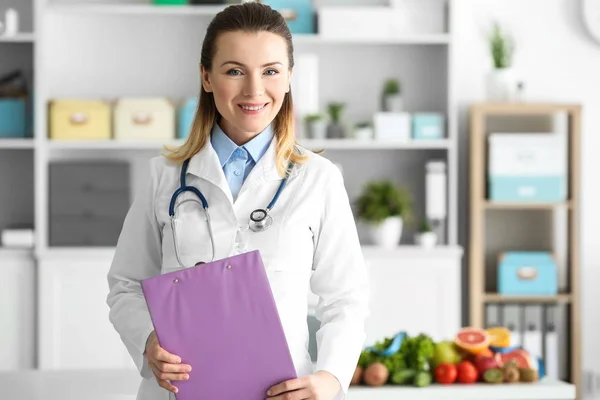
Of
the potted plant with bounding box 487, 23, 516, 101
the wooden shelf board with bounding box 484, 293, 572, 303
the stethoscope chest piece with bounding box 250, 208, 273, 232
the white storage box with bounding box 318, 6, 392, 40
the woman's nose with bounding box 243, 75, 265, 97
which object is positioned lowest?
the wooden shelf board with bounding box 484, 293, 572, 303

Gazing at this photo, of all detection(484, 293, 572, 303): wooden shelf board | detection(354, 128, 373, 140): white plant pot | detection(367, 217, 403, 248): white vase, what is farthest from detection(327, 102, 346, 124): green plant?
detection(484, 293, 572, 303): wooden shelf board

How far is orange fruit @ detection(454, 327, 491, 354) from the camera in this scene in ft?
7.82

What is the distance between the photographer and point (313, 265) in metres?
1.45

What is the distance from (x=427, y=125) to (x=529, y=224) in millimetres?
742

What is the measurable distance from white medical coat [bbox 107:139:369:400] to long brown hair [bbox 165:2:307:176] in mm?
16

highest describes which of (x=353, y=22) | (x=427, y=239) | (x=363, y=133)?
(x=353, y=22)

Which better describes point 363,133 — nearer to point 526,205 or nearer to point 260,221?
point 526,205

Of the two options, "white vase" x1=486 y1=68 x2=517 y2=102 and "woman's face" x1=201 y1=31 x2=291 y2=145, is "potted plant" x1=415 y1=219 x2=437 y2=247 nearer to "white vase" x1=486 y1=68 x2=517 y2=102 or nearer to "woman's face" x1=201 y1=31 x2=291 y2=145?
"white vase" x1=486 y1=68 x2=517 y2=102

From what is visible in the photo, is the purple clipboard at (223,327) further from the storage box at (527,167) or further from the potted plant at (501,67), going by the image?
the potted plant at (501,67)

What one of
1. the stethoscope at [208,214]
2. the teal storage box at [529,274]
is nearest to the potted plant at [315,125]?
the teal storage box at [529,274]

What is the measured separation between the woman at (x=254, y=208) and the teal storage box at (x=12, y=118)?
310 cm

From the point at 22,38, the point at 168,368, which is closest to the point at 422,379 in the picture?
the point at 168,368

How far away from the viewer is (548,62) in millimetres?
4641

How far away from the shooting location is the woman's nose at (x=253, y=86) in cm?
134
